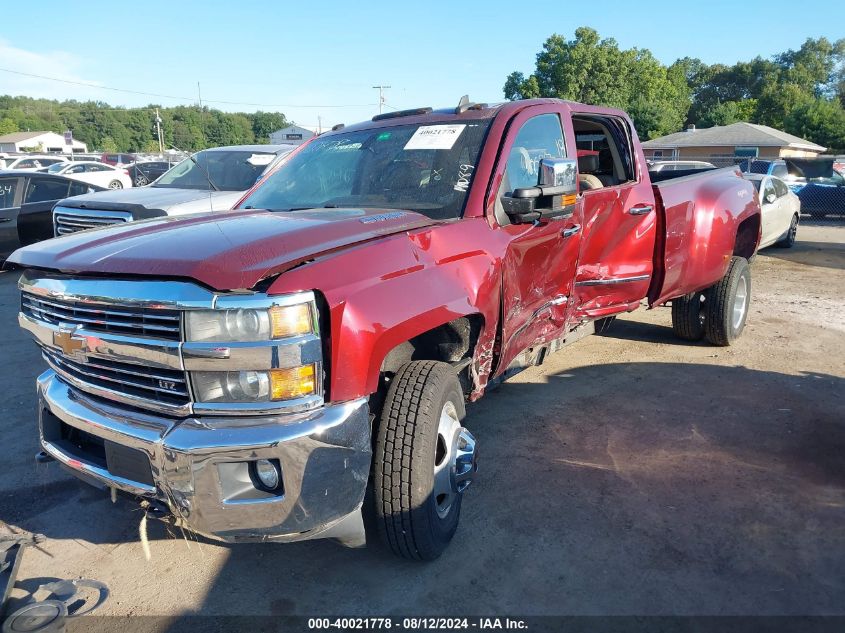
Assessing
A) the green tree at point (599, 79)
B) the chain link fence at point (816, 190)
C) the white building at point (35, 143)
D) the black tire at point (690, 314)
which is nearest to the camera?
the black tire at point (690, 314)

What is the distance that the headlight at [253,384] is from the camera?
2.30m

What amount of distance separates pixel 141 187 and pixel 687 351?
277 inches

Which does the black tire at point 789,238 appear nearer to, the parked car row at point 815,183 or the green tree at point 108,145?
the parked car row at point 815,183

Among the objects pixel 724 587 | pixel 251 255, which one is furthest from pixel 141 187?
pixel 724 587

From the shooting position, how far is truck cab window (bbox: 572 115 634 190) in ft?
15.9

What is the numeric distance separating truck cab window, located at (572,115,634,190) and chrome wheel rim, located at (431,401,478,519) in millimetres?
2452

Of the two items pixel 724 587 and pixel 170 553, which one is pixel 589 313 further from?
pixel 170 553

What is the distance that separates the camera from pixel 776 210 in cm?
1149

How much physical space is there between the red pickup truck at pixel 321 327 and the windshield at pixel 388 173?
0.5 inches

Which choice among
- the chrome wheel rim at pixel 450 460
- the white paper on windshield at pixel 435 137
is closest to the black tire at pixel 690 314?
the white paper on windshield at pixel 435 137

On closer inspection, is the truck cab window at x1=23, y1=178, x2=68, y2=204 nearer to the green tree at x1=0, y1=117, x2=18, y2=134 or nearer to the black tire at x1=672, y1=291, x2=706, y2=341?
the black tire at x1=672, y1=291, x2=706, y2=341

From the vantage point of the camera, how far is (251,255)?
236 centimetres

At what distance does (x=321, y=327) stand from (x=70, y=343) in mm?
1091

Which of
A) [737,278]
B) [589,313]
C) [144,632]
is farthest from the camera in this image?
[737,278]
